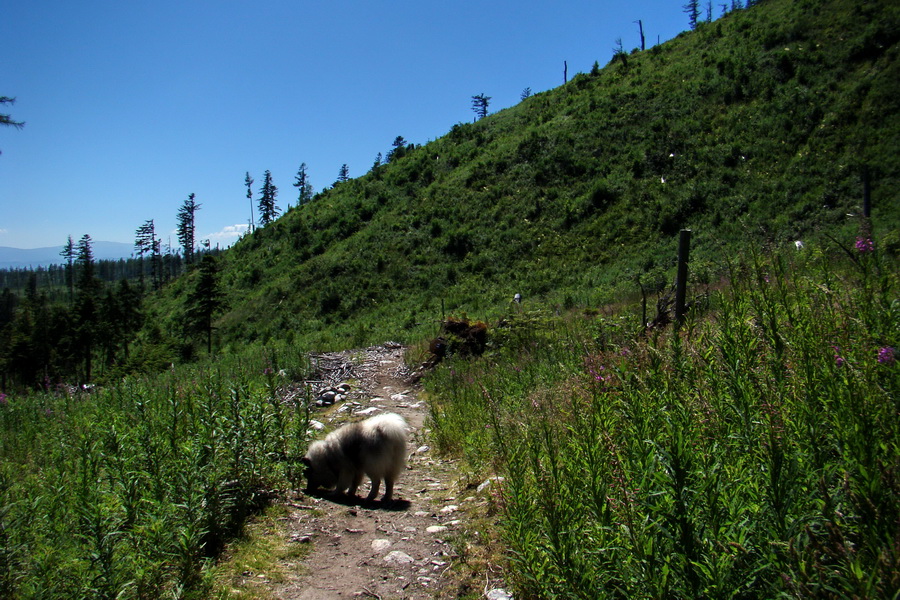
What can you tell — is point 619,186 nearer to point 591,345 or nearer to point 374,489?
point 591,345

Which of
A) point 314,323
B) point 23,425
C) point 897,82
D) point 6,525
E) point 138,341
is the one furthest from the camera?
point 138,341

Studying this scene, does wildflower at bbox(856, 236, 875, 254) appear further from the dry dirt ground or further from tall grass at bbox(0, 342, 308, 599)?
tall grass at bbox(0, 342, 308, 599)

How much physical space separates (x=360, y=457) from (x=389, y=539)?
4.15ft

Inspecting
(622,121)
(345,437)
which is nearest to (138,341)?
(622,121)

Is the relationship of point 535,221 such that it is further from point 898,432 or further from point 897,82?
point 898,432

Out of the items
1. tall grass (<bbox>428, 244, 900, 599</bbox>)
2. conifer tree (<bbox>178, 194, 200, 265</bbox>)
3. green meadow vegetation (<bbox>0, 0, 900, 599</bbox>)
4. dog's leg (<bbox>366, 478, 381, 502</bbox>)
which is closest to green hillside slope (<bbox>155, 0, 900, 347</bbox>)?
green meadow vegetation (<bbox>0, 0, 900, 599</bbox>)

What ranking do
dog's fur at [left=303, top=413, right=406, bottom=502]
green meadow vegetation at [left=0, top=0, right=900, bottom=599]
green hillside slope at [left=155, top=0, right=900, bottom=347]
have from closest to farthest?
green meadow vegetation at [left=0, top=0, right=900, bottom=599] → dog's fur at [left=303, top=413, right=406, bottom=502] → green hillside slope at [left=155, top=0, right=900, bottom=347]

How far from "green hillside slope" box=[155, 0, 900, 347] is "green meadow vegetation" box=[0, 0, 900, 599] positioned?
0.16 meters

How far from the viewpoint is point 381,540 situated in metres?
4.15

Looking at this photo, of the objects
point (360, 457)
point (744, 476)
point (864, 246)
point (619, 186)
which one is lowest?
point (360, 457)

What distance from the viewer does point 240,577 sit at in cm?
336

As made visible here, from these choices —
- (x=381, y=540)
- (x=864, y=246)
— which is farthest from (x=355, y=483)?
(x=864, y=246)

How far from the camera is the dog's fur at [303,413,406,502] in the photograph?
5188 millimetres

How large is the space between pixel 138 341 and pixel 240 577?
1789 inches
